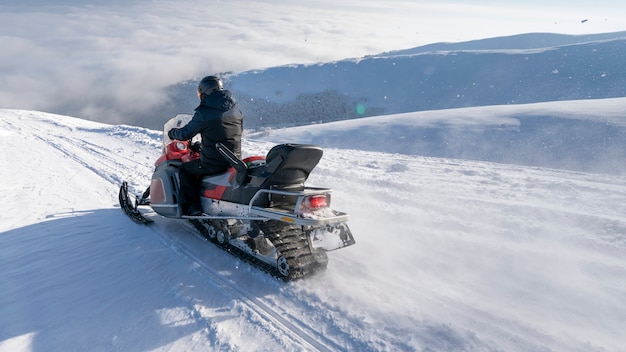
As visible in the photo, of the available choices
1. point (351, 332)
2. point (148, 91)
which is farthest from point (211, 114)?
point (148, 91)

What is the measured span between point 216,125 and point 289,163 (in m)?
1.12

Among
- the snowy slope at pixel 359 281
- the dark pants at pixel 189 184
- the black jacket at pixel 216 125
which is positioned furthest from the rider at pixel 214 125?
the snowy slope at pixel 359 281

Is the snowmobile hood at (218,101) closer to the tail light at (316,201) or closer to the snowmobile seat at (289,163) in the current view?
the snowmobile seat at (289,163)

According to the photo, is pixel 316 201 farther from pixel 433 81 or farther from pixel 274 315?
pixel 433 81

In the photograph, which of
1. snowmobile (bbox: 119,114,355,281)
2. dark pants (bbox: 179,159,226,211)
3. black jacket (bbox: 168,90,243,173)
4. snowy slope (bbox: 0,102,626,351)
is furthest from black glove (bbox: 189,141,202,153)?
snowy slope (bbox: 0,102,626,351)

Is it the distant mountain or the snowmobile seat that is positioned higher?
the distant mountain

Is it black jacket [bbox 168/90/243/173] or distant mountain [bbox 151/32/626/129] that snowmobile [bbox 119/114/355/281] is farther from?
distant mountain [bbox 151/32/626/129]

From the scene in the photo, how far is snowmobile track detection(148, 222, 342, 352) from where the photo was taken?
3.04 m

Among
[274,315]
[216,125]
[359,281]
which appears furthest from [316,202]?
[216,125]

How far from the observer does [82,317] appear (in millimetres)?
3367

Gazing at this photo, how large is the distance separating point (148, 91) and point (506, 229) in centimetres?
9356

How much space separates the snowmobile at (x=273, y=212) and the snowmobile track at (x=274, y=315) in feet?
1.25

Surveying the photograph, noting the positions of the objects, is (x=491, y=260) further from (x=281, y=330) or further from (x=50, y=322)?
(x=50, y=322)

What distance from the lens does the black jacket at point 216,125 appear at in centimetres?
454
